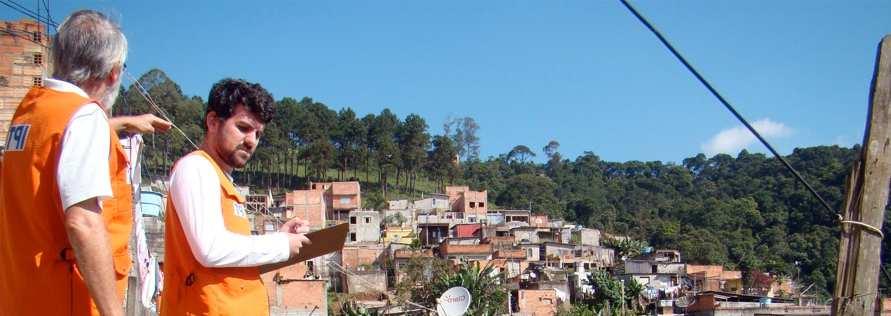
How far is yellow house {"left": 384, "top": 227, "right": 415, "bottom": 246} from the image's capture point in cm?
3818

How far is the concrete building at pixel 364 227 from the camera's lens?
120ft

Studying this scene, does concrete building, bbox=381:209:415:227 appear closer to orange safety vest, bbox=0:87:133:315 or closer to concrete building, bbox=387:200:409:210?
concrete building, bbox=387:200:409:210

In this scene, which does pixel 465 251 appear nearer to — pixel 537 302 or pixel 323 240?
pixel 537 302

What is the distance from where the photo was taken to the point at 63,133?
208 cm

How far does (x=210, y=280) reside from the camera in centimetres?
228

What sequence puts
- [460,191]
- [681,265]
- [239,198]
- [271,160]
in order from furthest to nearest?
1. [271,160]
2. [460,191]
3. [681,265]
4. [239,198]

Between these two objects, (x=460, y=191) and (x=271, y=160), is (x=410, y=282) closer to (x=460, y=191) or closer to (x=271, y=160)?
(x=460, y=191)

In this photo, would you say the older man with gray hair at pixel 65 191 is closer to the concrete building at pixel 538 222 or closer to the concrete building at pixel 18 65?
the concrete building at pixel 18 65

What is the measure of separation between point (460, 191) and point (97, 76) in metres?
46.2

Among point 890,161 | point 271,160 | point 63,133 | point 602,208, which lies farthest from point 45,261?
point 602,208

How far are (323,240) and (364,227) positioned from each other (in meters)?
34.5

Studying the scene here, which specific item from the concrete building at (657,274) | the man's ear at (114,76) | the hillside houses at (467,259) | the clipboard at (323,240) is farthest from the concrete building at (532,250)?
the man's ear at (114,76)

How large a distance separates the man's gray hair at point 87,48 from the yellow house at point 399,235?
35398 millimetres

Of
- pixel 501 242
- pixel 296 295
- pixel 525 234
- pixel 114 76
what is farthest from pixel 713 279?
pixel 114 76
